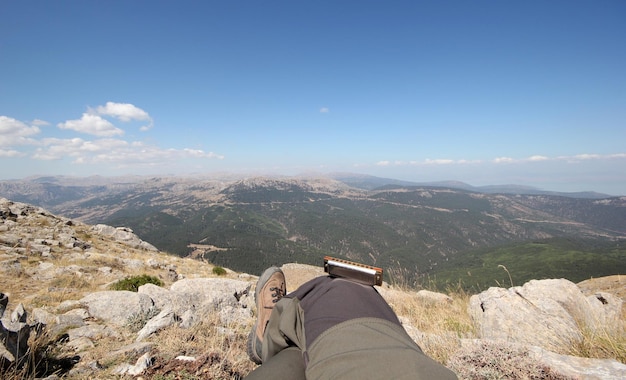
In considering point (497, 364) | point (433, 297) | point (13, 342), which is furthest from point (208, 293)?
point (433, 297)

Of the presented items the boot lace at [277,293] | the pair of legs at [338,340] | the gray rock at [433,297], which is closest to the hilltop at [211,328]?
the gray rock at [433,297]

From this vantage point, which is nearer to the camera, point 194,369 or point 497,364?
point 497,364

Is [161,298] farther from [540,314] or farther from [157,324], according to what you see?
[540,314]

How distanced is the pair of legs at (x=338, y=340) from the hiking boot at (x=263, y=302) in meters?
0.93

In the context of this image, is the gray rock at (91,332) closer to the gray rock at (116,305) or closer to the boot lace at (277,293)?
the gray rock at (116,305)

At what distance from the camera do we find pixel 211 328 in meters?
4.79

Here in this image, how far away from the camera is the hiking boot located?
3529 millimetres

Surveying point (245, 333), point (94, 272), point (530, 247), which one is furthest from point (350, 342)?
point (530, 247)

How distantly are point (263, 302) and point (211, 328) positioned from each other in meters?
1.41

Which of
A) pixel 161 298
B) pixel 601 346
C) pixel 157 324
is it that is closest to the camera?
pixel 601 346

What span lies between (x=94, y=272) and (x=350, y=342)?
1438 centimetres

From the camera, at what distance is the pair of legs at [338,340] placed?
1.74 meters

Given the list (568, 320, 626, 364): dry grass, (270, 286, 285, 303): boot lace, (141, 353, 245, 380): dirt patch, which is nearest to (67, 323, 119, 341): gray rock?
(141, 353, 245, 380): dirt patch

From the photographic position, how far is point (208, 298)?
7.39m
